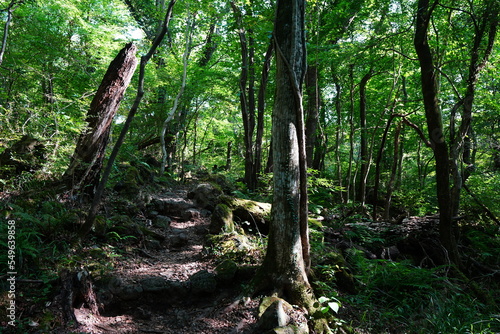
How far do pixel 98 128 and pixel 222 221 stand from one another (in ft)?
11.4

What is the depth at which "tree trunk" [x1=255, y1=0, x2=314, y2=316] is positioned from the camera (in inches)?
143

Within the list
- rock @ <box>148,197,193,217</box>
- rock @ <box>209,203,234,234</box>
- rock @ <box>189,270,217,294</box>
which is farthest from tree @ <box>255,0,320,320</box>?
rock @ <box>148,197,193,217</box>

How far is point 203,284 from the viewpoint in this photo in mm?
4004

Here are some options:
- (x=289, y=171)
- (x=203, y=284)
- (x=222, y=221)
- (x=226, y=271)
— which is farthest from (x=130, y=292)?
(x=289, y=171)

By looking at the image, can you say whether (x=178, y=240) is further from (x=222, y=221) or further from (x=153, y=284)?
(x=153, y=284)

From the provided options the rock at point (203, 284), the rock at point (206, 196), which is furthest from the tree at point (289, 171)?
the rock at point (206, 196)

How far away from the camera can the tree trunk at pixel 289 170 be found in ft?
11.9

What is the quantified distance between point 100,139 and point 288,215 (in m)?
4.84

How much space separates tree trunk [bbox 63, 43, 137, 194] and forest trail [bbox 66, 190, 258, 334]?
2309 mm

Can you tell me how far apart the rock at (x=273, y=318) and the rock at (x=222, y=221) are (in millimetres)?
2772

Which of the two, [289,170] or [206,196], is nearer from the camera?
[289,170]

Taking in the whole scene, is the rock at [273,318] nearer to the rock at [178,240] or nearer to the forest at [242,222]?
the forest at [242,222]

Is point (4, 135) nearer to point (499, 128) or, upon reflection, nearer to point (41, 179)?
point (41, 179)

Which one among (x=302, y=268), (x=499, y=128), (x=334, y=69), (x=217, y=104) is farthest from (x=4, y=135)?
(x=499, y=128)
